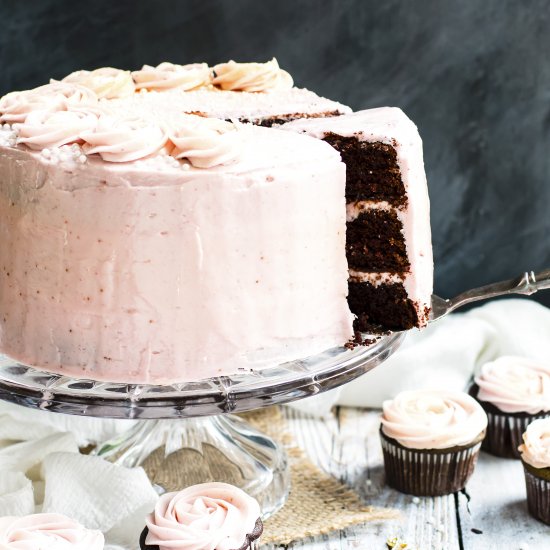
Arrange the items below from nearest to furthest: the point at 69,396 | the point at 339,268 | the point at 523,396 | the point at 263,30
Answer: the point at 69,396 → the point at 339,268 → the point at 523,396 → the point at 263,30

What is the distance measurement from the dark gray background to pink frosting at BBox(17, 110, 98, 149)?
165cm

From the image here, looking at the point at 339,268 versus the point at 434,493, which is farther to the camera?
the point at 434,493

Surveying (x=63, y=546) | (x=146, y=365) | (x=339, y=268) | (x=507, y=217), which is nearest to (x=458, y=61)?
(x=507, y=217)

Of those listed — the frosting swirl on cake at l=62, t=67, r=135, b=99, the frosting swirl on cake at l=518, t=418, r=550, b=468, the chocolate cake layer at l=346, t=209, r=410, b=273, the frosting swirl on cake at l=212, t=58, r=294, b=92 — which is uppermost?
the frosting swirl on cake at l=62, t=67, r=135, b=99

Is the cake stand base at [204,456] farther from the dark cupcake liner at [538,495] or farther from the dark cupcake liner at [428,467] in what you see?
the dark cupcake liner at [538,495]

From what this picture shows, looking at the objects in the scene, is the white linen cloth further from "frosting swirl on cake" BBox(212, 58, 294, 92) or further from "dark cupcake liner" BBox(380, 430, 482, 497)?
"frosting swirl on cake" BBox(212, 58, 294, 92)

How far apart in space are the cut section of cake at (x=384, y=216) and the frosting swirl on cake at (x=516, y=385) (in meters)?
0.57

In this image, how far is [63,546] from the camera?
2637mm

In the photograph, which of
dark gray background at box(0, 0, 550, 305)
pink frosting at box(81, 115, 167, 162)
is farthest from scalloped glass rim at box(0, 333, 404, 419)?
dark gray background at box(0, 0, 550, 305)

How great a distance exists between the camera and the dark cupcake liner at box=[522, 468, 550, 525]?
3.24 meters

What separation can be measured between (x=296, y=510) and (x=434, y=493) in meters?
0.45

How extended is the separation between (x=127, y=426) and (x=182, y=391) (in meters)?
1.07

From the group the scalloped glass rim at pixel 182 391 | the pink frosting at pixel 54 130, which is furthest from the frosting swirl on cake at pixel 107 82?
the scalloped glass rim at pixel 182 391

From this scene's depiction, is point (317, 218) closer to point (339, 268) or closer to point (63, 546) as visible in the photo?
point (339, 268)
